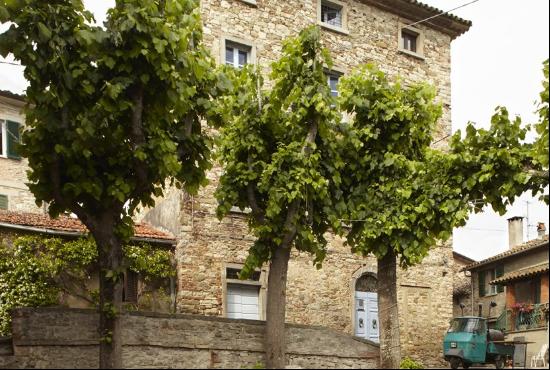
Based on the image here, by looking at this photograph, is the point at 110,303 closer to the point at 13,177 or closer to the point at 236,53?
the point at 236,53

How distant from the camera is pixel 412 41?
24250 mm

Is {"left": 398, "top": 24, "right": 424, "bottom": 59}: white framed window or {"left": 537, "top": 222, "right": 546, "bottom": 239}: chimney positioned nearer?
{"left": 398, "top": 24, "right": 424, "bottom": 59}: white framed window

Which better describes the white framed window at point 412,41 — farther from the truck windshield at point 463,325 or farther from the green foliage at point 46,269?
the green foliage at point 46,269

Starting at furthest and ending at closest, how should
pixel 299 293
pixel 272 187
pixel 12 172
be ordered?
pixel 12 172, pixel 299 293, pixel 272 187

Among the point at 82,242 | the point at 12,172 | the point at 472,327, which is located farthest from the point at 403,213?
the point at 12,172

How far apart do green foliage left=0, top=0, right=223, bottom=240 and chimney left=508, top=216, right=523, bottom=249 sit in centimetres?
2199

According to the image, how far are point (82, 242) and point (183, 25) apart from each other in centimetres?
740

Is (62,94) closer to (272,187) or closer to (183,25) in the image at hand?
(183,25)

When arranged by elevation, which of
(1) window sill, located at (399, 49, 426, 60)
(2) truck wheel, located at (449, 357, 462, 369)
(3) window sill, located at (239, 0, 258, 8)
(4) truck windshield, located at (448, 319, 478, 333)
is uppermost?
(3) window sill, located at (239, 0, 258, 8)

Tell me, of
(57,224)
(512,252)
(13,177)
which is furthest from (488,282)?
(13,177)

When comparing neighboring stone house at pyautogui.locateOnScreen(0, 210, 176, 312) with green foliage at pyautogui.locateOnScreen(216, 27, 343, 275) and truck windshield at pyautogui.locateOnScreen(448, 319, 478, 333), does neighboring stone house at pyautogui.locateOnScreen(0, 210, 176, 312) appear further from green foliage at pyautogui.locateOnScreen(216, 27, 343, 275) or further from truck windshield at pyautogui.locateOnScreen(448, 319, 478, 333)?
truck windshield at pyautogui.locateOnScreen(448, 319, 478, 333)

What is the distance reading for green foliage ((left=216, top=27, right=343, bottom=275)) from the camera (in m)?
13.9

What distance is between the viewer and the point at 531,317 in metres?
14.8

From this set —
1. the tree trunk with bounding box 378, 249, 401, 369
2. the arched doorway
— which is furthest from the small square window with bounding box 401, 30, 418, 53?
the tree trunk with bounding box 378, 249, 401, 369
